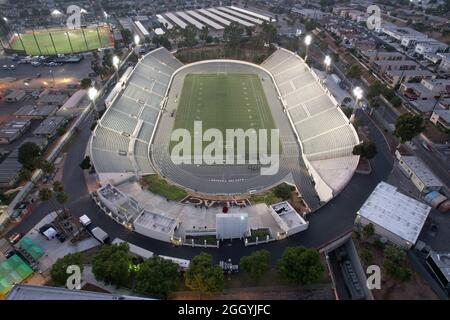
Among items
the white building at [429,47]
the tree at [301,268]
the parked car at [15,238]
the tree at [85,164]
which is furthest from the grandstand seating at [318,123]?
the parked car at [15,238]

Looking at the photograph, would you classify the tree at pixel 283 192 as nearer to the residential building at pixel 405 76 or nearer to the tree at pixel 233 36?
the residential building at pixel 405 76

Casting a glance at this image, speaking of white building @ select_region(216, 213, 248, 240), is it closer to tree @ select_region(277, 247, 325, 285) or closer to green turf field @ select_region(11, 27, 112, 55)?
tree @ select_region(277, 247, 325, 285)

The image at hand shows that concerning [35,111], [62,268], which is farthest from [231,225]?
[35,111]

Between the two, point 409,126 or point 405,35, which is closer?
point 409,126

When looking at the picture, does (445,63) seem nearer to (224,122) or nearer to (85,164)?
(224,122)

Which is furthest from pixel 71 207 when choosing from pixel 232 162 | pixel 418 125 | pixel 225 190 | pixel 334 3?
pixel 334 3

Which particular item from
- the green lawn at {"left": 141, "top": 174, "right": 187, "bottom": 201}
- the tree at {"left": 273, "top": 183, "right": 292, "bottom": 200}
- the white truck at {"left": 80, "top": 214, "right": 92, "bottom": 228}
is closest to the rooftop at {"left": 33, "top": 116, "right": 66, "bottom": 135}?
the green lawn at {"left": 141, "top": 174, "right": 187, "bottom": 201}
